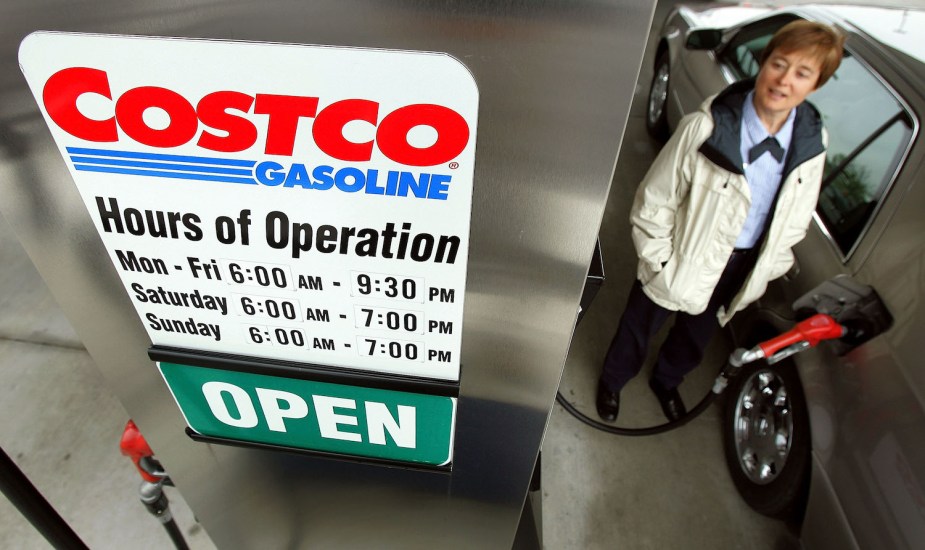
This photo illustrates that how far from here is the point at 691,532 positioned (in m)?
2.32

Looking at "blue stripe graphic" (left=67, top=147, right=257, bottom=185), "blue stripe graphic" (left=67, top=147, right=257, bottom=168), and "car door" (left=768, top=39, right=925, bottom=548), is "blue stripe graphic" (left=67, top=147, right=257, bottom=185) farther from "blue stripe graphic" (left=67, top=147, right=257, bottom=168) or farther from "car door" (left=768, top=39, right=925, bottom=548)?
"car door" (left=768, top=39, right=925, bottom=548)

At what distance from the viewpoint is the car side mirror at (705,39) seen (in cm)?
291

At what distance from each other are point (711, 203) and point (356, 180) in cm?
144

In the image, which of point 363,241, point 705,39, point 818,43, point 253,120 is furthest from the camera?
point 705,39

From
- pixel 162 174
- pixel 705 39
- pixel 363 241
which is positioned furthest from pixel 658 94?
pixel 162 174

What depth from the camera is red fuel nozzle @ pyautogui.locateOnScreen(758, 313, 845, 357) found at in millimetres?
1844

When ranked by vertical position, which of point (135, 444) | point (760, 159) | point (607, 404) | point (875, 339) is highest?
point (760, 159)

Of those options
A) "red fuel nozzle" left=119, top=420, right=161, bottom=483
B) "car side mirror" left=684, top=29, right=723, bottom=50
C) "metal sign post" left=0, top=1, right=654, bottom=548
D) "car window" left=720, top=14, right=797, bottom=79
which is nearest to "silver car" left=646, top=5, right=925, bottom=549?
"car window" left=720, top=14, right=797, bottom=79

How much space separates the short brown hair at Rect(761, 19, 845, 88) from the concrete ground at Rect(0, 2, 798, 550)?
1.64 m

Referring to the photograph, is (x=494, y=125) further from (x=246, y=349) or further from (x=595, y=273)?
(x=246, y=349)

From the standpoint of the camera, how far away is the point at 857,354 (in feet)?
5.97

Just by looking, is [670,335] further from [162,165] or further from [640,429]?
[162,165]

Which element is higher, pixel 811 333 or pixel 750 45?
pixel 750 45

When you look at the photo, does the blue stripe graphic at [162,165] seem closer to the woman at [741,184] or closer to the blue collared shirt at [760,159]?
the woman at [741,184]
